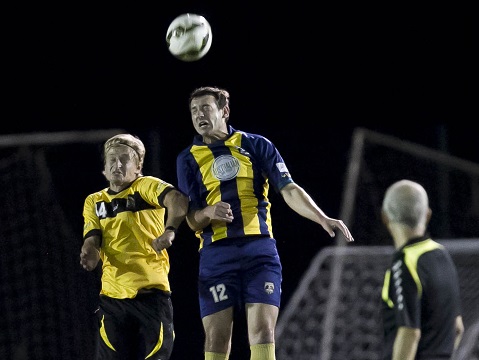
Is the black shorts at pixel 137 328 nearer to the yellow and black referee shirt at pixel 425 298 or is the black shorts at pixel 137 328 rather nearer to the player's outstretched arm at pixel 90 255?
the player's outstretched arm at pixel 90 255

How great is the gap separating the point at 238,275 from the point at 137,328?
0.59 meters

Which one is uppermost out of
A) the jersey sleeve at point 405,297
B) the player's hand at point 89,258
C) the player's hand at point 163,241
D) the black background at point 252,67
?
the black background at point 252,67

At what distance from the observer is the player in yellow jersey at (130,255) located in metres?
4.56

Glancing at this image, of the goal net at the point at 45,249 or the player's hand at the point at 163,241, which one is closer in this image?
the player's hand at the point at 163,241

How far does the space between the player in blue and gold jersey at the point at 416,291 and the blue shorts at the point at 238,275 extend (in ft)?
4.37

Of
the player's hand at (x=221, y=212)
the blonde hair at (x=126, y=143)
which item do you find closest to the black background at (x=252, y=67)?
the blonde hair at (x=126, y=143)

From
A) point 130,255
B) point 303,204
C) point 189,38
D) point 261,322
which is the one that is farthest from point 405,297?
point 189,38

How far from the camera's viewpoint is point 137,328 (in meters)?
4.64

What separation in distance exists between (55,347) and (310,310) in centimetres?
202

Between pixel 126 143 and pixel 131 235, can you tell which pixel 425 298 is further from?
pixel 126 143

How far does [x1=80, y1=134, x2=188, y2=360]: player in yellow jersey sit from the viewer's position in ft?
15.0

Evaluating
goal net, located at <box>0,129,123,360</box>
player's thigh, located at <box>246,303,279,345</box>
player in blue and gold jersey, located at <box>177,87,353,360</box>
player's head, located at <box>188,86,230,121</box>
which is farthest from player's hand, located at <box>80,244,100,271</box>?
goal net, located at <box>0,129,123,360</box>

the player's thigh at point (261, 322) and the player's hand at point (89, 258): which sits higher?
the player's hand at point (89, 258)

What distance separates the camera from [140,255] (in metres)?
4.66
